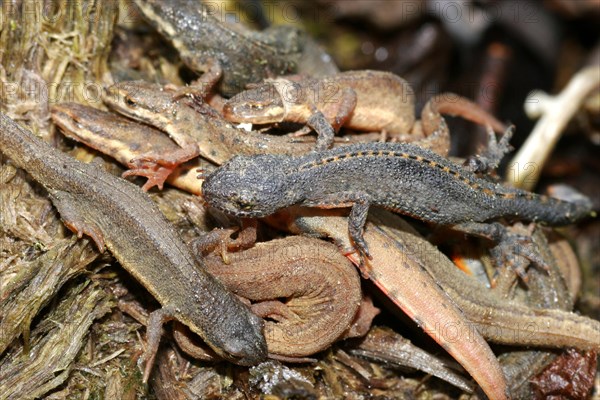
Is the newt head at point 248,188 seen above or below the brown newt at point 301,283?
above

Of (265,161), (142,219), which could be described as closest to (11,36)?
(142,219)

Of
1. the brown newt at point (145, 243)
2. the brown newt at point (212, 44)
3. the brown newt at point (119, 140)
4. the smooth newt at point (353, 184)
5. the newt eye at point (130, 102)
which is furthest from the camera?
the brown newt at point (212, 44)

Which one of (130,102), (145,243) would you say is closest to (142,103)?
(130,102)

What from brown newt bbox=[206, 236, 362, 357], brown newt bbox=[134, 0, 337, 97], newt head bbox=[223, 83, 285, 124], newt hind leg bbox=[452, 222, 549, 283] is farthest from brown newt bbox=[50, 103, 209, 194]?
newt hind leg bbox=[452, 222, 549, 283]

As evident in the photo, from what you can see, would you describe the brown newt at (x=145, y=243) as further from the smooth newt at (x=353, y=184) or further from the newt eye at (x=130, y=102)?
the newt eye at (x=130, y=102)

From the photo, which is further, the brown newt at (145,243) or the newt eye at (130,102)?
the newt eye at (130,102)

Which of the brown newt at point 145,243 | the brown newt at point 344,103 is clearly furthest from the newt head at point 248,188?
the brown newt at point 344,103

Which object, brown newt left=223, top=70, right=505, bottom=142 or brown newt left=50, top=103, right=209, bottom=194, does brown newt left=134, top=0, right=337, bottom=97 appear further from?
brown newt left=50, top=103, right=209, bottom=194

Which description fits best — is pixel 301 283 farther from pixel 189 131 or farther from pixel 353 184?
pixel 189 131
